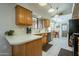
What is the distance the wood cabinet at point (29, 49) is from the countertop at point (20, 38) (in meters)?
0.05

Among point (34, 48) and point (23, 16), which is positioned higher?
point (23, 16)

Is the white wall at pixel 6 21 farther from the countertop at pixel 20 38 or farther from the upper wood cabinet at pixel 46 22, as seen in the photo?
the upper wood cabinet at pixel 46 22

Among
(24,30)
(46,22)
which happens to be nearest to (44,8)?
(46,22)

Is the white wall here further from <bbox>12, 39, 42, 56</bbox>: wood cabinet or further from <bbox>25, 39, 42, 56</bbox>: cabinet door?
<bbox>25, 39, 42, 56</bbox>: cabinet door

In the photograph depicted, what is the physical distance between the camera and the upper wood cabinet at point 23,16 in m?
1.65

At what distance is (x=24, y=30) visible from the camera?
5.57 feet

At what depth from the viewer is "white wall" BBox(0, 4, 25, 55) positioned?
1637mm

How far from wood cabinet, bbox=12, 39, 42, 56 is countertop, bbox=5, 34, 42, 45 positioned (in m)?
0.05

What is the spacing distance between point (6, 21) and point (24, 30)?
11.7 inches

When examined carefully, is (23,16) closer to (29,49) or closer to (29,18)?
(29,18)

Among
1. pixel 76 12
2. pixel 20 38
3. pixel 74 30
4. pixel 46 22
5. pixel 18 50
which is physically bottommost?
pixel 18 50

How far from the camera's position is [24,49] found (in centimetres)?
161

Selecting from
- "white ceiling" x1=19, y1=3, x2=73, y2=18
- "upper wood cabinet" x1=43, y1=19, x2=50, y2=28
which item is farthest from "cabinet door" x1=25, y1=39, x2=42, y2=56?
"white ceiling" x1=19, y1=3, x2=73, y2=18

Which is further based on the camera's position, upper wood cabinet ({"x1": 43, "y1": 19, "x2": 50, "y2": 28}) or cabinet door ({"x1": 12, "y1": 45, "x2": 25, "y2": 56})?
upper wood cabinet ({"x1": 43, "y1": 19, "x2": 50, "y2": 28})
